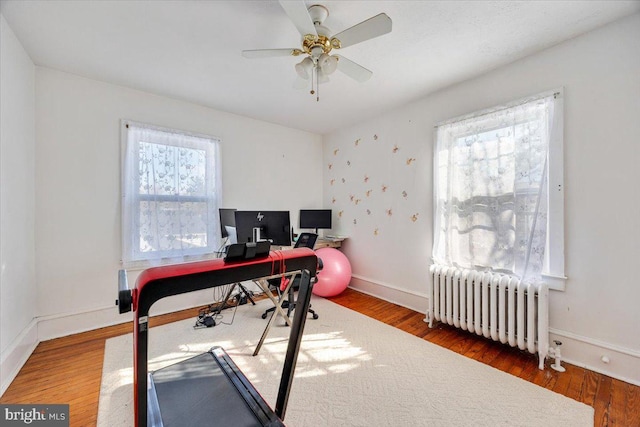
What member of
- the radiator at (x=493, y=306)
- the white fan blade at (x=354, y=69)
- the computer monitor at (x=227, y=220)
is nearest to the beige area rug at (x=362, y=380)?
the radiator at (x=493, y=306)

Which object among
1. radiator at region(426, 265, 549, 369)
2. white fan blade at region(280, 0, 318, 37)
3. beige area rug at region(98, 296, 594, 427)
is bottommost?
beige area rug at region(98, 296, 594, 427)

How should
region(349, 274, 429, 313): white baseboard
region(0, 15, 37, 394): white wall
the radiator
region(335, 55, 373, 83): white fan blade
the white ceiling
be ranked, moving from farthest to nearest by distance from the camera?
region(349, 274, 429, 313): white baseboard
the radiator
region(335, 55, 373, 83): white fan blade
region(0, 15, 37, 394): white wall
the white ceiling

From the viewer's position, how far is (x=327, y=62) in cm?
185

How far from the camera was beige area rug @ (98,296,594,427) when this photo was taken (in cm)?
150

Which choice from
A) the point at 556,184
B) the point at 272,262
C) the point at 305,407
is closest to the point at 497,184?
the point at 556,184

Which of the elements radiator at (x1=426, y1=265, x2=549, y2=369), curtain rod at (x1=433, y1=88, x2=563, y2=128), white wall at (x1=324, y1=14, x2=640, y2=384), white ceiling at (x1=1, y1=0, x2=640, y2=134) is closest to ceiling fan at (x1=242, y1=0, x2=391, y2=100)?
white ceiling at (x1=1, y1=0, x2=640, y2=134)

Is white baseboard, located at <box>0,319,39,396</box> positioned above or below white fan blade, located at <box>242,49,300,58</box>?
below

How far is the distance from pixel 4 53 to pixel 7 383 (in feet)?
7.46

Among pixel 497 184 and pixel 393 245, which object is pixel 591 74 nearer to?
pixel 497 184

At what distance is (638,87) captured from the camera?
172 cm

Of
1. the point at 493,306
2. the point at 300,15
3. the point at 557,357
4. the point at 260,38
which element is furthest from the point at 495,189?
the point at 260,38

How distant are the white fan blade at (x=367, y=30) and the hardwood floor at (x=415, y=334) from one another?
2528 millimetres

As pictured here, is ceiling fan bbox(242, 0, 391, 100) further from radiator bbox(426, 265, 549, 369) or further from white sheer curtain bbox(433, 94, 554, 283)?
radiator bbox(426, 265, 549, 369)

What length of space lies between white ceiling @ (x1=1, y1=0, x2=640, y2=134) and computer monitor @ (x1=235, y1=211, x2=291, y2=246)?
1355 mm
